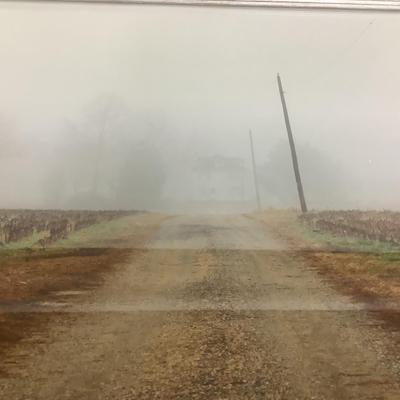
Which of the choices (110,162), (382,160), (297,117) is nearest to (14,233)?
(110,162)

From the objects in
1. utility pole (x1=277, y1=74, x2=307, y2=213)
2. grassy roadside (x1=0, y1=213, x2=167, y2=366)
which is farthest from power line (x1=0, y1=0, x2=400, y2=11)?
grassy roadside (x1=0, y1=213, x2=167, y2=366)

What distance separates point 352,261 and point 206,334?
35.7 inches

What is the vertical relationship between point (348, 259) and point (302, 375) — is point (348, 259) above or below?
above

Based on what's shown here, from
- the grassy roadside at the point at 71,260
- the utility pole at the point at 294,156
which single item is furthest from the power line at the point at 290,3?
the grassy roadside at the point at 71,260

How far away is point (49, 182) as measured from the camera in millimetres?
2277

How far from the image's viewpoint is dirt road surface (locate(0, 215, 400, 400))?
1528 mm

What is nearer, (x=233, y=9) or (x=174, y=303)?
(x=174, y=303)

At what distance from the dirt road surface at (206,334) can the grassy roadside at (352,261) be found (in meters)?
0.09

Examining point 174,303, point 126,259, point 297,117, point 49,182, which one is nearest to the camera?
point 174,303

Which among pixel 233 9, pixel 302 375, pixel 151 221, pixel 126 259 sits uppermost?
pixel 233 9

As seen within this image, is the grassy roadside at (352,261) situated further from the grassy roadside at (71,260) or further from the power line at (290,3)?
the power line at (290,3)

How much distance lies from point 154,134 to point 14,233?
854 millimetres

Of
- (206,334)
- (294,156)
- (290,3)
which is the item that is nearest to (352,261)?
(294,156)

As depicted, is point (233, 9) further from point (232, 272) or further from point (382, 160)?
point (232, 272)
